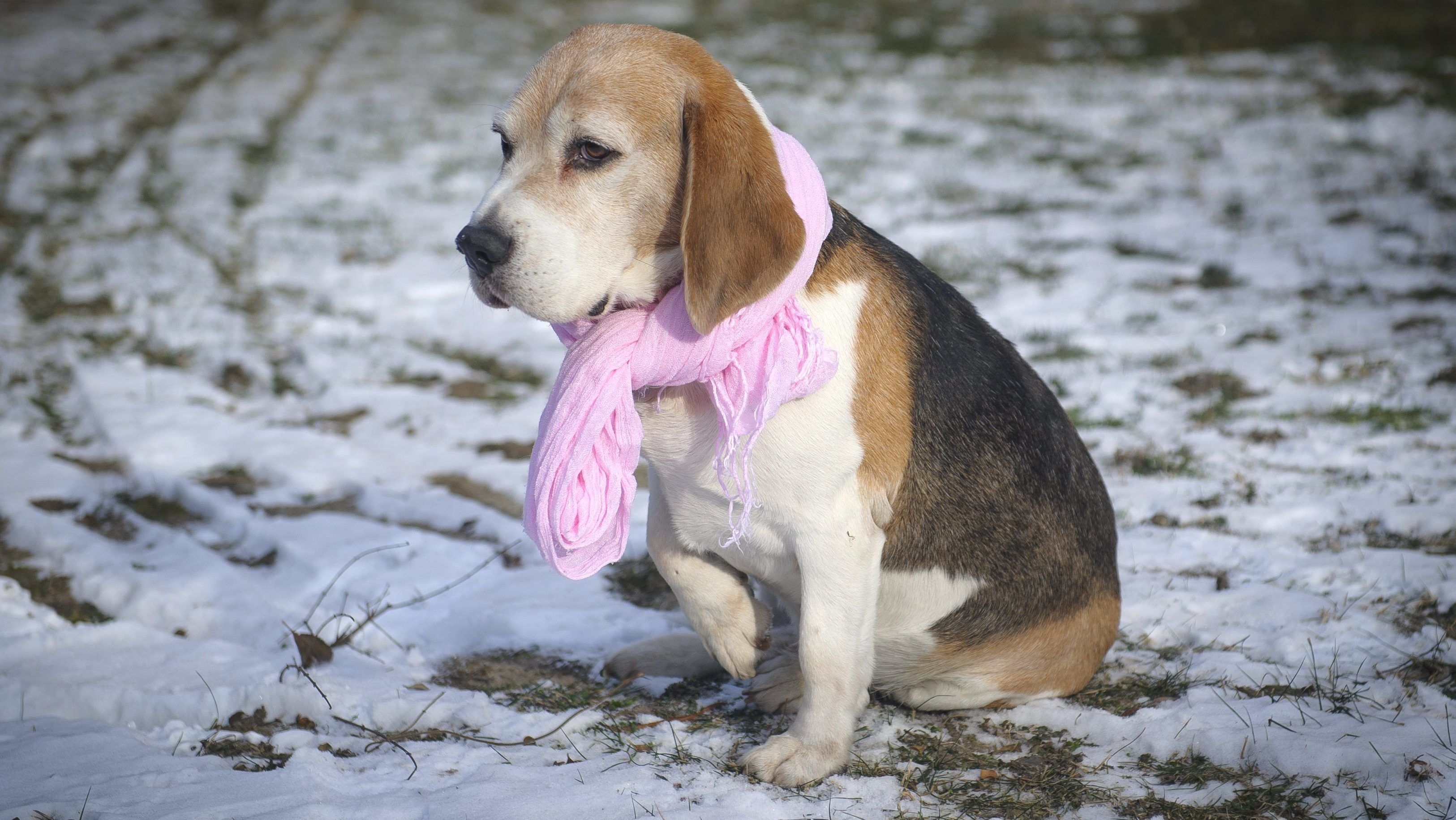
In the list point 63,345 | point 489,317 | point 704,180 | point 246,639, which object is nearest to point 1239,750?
point 704,180

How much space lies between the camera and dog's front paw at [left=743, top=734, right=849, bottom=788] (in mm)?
2838

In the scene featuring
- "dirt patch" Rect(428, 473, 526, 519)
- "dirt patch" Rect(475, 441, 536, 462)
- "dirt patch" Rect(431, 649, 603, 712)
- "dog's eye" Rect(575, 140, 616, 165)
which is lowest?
"dirt patch" Rect(431, 649, 603, 712)

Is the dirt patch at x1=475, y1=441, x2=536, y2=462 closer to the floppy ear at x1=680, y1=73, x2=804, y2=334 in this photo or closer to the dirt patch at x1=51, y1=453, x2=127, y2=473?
the dirt patch at x1=51, y1=453, x2=127, y2=473

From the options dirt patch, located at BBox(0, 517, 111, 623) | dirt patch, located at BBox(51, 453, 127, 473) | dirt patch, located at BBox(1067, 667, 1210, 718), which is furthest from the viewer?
dirt patch, located at BBox(51, 453, 127, 473)

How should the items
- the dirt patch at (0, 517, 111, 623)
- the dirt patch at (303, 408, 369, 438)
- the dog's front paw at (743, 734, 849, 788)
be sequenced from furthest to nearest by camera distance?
the dirt patch at (303, 408, 369, 438)
the dirt patch at (0, 517, 111, 623)
the dog's front paw at (743, 734, 849, 788)

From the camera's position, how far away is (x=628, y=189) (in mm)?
2730

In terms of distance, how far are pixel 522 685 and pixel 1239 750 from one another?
7.20 feet

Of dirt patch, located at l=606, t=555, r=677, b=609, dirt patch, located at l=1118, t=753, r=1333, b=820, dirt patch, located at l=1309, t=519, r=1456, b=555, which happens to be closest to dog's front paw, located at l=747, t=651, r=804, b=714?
dirt patch, located at l=606, t=555, r=677, b=609

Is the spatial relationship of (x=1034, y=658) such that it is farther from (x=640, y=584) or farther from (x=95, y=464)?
(x=95, y=464)

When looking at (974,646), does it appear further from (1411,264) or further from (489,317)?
(1411,264)

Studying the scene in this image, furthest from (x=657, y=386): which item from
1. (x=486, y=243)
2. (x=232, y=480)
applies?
(x=232, y=480)

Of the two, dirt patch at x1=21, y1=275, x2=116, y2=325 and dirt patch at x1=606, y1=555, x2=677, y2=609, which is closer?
dirt patch at x1=606, y1=555, x2=677, y2=609

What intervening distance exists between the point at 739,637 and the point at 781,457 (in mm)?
706

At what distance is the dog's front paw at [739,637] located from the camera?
3.18m
